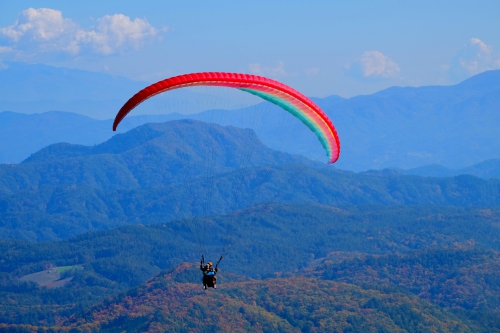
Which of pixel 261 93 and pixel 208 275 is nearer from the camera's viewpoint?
pixel 208 275

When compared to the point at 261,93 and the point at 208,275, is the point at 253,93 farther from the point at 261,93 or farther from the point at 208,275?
the point at 208,275

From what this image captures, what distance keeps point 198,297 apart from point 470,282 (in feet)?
220

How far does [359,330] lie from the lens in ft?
444

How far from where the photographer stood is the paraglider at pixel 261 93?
135ft

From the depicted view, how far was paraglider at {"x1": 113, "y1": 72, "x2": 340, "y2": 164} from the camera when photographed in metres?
41.1

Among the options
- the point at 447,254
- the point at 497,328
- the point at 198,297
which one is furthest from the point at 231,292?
the point at 447,254

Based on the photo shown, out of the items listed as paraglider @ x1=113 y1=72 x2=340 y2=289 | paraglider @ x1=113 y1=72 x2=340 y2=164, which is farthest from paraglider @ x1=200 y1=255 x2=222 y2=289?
paraglider @ x1=113 y1=72 x2=340 y2=164

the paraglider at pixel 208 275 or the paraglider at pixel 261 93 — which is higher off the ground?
the paraglider at pixel 261 93

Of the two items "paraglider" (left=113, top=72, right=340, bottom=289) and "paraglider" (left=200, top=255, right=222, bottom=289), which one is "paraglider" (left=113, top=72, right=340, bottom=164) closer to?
"paraglider" (left=113, top=72, right=340, bottom=289)

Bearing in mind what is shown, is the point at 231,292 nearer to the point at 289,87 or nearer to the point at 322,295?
the point at 322,295

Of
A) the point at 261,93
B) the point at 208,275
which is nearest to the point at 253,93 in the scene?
the point at 261,93

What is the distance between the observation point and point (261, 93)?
45469 millimetres

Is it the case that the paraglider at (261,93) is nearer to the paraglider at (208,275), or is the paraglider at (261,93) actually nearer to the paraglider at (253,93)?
the paraglider at (253,93)

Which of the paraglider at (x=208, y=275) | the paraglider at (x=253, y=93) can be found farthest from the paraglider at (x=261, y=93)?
the paraglider at (x=208, y=275)
